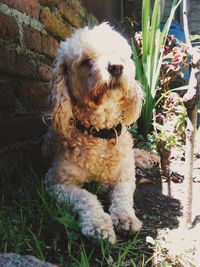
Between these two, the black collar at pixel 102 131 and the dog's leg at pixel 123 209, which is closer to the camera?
the dog's leg at pixel 123 209

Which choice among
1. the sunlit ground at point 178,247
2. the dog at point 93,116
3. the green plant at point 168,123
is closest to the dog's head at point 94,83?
the dog at point 93,116

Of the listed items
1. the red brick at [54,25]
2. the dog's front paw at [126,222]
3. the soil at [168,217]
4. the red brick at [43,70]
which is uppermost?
the red brick at [54,25]

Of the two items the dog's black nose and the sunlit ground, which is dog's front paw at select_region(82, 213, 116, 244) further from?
the dog's black nose

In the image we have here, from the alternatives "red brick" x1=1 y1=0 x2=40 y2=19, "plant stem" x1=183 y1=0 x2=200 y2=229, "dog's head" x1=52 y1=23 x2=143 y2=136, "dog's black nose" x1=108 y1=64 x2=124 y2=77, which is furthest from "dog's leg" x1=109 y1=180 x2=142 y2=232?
"red brick" x1=1 y1=0 x2=40 y2=19

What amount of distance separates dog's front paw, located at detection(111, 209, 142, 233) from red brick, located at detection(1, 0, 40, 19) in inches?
54.5

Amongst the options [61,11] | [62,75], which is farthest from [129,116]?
[61,11]

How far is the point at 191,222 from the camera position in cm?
197

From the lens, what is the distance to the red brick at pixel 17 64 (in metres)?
2.26

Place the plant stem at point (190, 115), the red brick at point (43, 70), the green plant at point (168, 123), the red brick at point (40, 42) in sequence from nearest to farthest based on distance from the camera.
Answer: the plant stem at point (190, 115) < the red brick at point (40, 42) < the red brick at point (43, 70) < the green plant at point (168, 123)

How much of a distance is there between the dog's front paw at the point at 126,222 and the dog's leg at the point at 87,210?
58 millimetres

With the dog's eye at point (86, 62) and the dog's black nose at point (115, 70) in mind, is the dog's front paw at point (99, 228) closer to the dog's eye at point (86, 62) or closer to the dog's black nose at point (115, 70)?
the dog's black nose at point (115, 70)

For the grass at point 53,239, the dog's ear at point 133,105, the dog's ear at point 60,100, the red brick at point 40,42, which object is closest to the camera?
the grass at point 53,239

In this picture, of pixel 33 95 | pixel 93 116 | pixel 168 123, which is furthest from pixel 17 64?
pixel 168 123

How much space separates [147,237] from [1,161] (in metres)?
1.03
